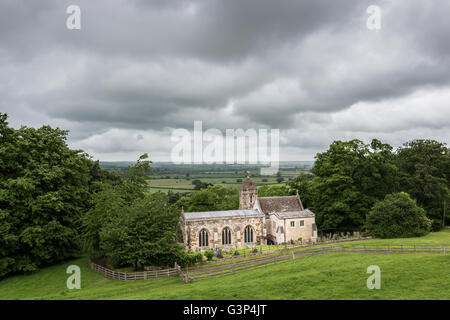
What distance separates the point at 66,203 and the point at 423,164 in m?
50.8

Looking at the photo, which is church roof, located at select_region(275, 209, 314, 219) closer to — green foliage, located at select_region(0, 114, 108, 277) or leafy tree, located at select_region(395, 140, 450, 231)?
leafy tree, located at select_region(395, 140, 450, 231)

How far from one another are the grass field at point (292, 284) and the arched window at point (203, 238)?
12.7m

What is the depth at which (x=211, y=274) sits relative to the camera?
84.6 feet

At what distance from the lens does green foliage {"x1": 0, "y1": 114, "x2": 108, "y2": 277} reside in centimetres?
2806

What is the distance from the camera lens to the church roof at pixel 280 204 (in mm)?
43969

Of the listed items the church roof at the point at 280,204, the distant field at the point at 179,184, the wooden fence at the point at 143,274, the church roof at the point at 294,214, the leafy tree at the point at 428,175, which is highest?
the leafy tree at the point at 428,175

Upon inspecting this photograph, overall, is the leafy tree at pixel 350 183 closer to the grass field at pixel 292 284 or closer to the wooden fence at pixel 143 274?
the grass field at pixel 292 284

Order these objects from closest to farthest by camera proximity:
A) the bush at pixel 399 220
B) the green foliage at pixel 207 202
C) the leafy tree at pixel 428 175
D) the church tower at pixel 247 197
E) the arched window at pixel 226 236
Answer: the bush at pixel 399 220 → the arched window at pixel 226 236 → the leafy tree at pixel 428 175 → the church tower at pixel 247 197 → the green foliage at pixel 207 202

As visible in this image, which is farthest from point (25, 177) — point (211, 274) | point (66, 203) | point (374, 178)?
point (374, 178)

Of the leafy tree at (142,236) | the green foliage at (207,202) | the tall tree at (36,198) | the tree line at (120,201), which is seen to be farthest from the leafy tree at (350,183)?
the tall tree at (36,198)

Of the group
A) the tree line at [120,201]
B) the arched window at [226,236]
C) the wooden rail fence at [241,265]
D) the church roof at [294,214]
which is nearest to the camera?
the wooden rail fence at [241,265]

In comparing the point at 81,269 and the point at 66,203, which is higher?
Answer: the point at 66,203

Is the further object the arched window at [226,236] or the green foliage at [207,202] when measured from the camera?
the green foliage at [207,202]
